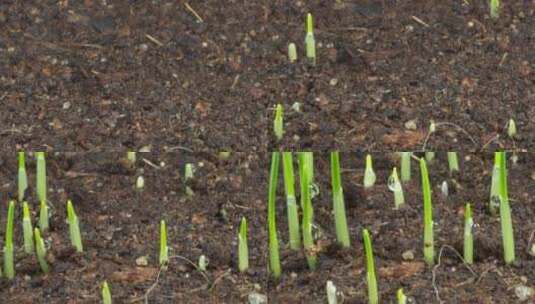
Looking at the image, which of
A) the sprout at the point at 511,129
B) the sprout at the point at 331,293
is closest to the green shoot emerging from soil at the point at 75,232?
the sprout at the point at 331,293

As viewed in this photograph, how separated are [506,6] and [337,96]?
22.0 inches

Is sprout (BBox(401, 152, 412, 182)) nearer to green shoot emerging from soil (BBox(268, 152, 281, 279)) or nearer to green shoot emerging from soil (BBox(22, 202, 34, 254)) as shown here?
green shoot emerging from soil (BBox(268, 152, 281, 279))

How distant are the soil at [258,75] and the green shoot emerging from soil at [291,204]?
0.36 metres

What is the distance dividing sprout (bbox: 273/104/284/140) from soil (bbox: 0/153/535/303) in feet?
0.48

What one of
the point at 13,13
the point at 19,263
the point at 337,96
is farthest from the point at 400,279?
the point at 13,13

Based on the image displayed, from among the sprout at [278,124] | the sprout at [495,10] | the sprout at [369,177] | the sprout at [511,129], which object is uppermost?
the sprout at [495,10]

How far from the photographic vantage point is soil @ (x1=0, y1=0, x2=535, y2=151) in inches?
89.6

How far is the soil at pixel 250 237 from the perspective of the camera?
1.90 m

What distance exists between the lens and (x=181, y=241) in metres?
1.97

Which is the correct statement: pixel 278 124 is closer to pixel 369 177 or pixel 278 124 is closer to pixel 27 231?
pixel 369 177

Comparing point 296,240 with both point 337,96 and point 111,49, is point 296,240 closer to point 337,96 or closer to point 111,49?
point 337,96

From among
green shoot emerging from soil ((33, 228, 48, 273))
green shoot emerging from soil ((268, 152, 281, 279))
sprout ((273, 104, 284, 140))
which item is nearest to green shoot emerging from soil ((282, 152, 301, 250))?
green shoot emerging from soil ((268, 152, 281, 279))

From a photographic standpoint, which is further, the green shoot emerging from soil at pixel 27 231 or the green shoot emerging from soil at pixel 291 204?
the green shoot emerging from soil at pixel 27 231

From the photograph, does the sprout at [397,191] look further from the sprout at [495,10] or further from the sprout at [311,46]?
the sprout at [495,10]
